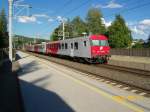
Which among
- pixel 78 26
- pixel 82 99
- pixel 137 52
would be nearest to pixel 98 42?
pixel 137 52

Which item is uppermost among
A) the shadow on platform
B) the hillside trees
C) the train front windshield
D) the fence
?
the hillside trees

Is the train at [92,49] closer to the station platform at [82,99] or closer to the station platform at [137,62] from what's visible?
the station platform at [137,62]

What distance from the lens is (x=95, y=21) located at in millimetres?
96375

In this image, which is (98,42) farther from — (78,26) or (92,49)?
(78,26)

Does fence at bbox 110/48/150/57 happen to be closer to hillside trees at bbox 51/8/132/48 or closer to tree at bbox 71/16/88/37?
hillside trees at bbox 51/8/132/48

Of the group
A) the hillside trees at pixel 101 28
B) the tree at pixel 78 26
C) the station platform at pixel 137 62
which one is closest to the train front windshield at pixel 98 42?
the station platform at pixel 137 62

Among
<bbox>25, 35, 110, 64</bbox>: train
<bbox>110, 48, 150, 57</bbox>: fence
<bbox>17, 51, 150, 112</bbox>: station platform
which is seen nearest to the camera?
<bbox>17, 51, 150, 112</bbox>: station platform

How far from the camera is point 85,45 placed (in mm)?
28984

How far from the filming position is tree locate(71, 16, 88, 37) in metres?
99.2

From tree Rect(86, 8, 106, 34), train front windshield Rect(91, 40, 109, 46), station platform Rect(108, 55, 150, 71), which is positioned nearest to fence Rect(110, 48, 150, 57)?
station platform Rect(108, 55, 150, 71)

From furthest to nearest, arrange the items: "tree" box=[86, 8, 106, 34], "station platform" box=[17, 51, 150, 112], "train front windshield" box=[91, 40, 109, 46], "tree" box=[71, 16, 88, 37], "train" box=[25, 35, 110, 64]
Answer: "tree" box=[71, 16, 88, 37], "tree" box=[86, 8, 106, 34], "train front windshield" box=[91, 40, 109, 46], "train" box=[25, 35, 110, 64], "station platform" box=[17, 51, 150, 112]

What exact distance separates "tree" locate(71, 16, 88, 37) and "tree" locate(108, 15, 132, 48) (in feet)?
70.5

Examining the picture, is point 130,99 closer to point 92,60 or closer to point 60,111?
point 60,111

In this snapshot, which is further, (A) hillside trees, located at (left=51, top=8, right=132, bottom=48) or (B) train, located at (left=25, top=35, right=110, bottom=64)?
(A) hillside trees, located at (left=51, top=8, right=132, bottom=48)
